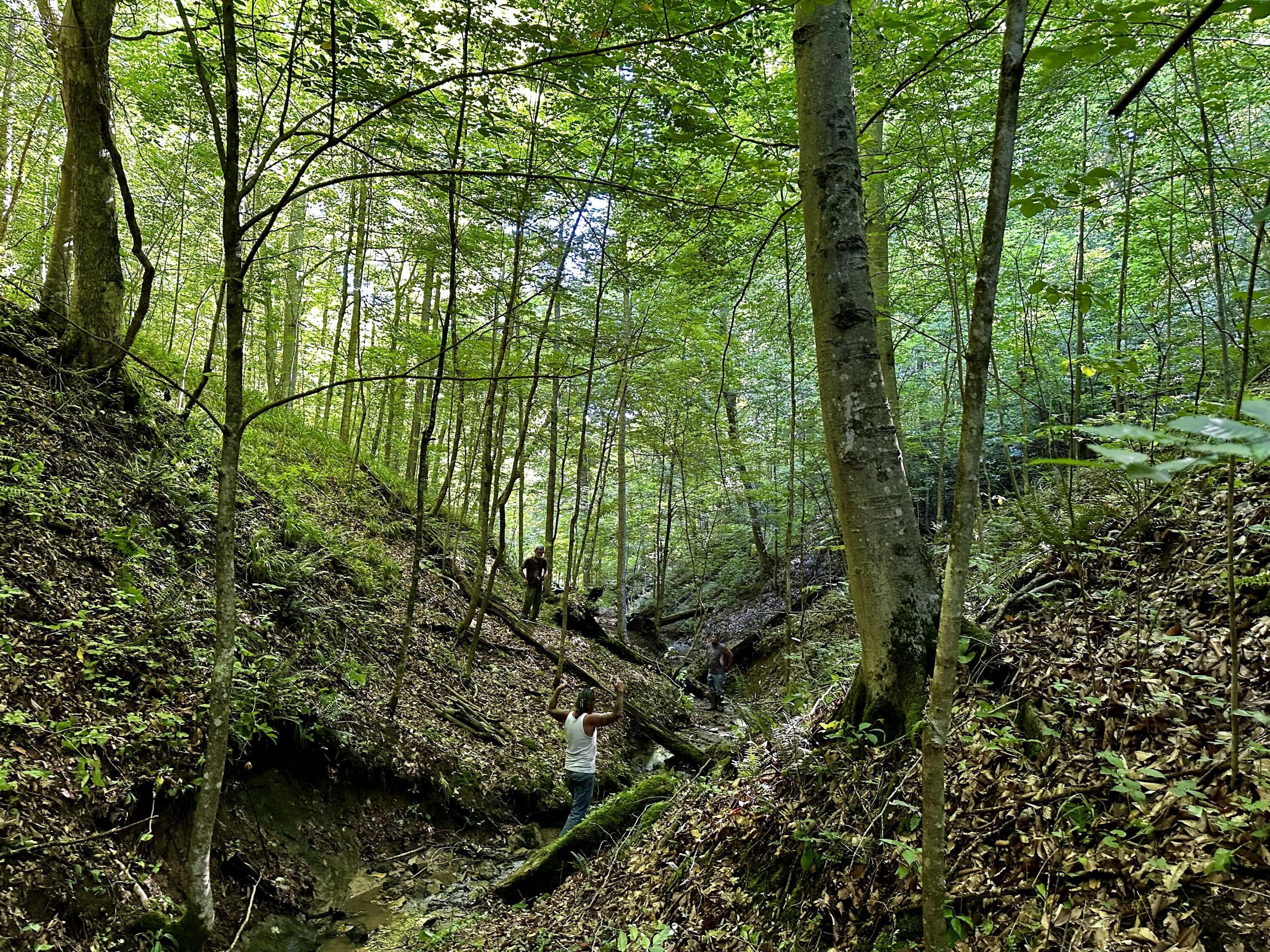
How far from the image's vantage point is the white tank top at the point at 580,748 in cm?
683

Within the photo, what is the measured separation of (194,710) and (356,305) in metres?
9.15

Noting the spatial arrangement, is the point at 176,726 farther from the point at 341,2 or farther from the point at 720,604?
the point at 720,604

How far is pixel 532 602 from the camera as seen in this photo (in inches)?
494

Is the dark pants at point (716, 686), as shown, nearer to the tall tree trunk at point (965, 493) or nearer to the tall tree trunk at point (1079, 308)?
the tall tree trunk at point (1079, 308)

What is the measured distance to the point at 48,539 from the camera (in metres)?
4.95

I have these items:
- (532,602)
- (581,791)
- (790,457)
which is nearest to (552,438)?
(532,602)

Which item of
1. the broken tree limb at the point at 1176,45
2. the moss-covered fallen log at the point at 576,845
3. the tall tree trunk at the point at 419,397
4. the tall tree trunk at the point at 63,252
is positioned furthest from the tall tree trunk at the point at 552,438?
the broken tree limb at the point at 1176,45

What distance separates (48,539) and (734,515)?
52.6ft

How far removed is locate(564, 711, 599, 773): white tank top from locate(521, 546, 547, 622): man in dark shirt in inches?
201

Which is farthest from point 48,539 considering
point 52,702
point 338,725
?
point 338,725

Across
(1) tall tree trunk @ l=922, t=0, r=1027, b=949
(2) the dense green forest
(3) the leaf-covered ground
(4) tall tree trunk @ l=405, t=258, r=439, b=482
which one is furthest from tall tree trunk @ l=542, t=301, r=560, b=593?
(1) tall tree trunk @ l=922, t=0, r=1027, b=949

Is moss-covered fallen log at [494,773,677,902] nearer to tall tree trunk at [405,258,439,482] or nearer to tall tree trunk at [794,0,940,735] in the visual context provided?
tall tree trunk at [794,0,940,735]

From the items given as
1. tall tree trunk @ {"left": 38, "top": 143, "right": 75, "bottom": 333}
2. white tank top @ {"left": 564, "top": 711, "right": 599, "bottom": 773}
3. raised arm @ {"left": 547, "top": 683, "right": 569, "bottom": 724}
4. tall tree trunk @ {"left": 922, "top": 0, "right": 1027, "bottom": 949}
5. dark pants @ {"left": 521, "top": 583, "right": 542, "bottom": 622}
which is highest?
tall tree trunk @ {"left": 38, "top": 143, "right": 75, "bottom": 333}

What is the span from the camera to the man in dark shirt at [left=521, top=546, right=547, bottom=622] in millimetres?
12039
